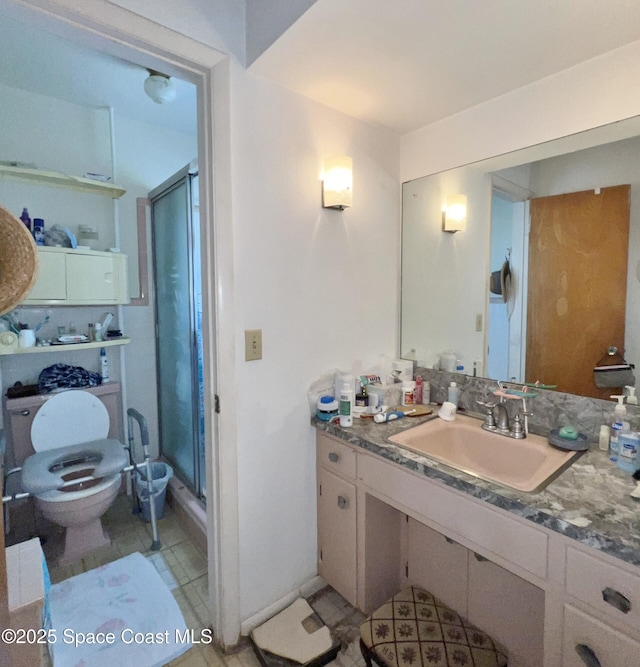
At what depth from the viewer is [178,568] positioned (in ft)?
5.98

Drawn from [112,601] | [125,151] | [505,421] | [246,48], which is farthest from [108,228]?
[505,421]

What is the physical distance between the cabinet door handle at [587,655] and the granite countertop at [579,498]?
25 centimetres

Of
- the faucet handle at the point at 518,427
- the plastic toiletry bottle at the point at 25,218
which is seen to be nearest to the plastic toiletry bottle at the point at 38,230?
the plastic toiletry bottle at the point at 25,218

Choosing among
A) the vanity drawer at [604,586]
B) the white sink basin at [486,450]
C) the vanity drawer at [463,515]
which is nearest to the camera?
the vanity drawer at [604,586]

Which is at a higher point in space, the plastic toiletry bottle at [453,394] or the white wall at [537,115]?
the white wall at [537,115]

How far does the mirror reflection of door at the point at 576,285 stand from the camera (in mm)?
1261

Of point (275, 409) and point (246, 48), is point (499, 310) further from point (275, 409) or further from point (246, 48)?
point (246, 48)

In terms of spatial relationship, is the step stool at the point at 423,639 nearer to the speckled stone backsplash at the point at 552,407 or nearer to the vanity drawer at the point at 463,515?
the vanity drawer at the point at 463,515

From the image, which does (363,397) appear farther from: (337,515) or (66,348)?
(66,348)

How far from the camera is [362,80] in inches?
53.4

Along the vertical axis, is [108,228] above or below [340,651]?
above

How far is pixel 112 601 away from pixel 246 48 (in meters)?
2.28

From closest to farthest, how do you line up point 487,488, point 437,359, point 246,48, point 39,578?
point 39,578
point 487,488
point 246,48
point 437,359

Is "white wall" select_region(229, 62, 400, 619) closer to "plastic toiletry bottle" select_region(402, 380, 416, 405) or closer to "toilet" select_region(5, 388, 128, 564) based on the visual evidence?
"plastic toiletry bottle" select_region(402, 380, 416, 405)
